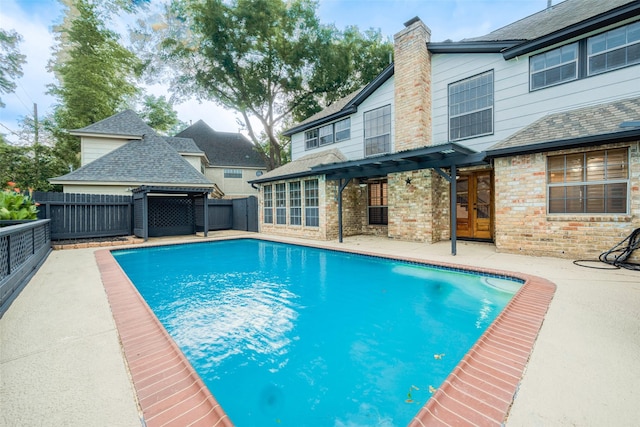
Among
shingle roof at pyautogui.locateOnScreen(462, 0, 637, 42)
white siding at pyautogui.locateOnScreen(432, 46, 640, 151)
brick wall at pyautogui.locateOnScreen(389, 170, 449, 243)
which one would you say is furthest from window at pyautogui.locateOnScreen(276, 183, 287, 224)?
shingle roof at pyautogui.locateOnScreen(462, 0, 637, 42)

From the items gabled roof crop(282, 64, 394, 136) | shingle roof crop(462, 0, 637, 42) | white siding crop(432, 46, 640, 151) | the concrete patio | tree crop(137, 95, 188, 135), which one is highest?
tree crop(137, 95, 188, 135)

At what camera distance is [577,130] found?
5879 millimetres

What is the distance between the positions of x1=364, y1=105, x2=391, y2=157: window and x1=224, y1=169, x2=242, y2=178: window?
45.2ft

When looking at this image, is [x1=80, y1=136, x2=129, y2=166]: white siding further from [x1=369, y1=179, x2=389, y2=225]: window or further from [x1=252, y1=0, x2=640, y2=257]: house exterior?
[x1=369, y1=179, x2=389, y2=225]: window

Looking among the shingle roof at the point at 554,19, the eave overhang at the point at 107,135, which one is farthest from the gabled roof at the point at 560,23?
the eave overhang at the point at 107,135

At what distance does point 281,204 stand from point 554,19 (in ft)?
37.1

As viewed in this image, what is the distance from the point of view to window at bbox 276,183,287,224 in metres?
12.5

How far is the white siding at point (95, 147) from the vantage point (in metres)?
14.1

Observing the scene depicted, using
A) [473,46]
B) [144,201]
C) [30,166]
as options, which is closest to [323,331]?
[473,46]

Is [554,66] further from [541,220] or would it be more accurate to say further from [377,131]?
[377,131]

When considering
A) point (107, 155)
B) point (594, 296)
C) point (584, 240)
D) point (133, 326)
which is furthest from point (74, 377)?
point (107, 155)

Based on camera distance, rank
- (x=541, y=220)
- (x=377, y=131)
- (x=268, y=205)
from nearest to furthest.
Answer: (x=541, y=220) < (x=377, y=131) < (x=268, y=205)

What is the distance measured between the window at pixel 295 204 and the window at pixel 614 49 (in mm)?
9406

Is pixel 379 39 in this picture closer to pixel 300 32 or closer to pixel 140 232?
pixel 300 32
